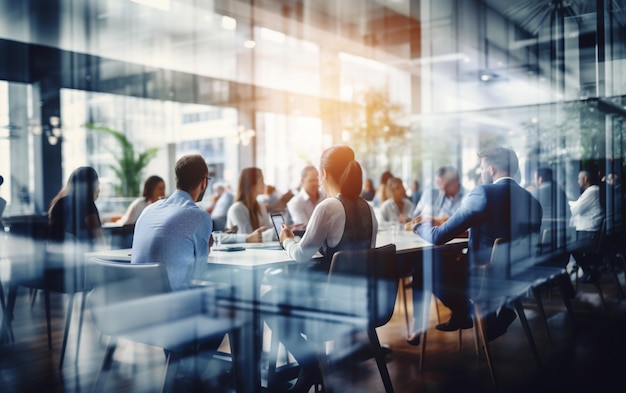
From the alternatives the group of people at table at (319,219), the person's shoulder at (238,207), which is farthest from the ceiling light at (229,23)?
the person's shoulder at (238,207)

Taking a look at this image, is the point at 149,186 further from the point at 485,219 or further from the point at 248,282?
the point at 485,219

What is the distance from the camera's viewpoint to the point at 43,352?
4.02m

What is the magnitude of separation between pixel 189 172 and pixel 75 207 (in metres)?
1.65

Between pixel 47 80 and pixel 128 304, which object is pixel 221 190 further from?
pixel 128 304

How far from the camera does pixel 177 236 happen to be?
2.62 meters

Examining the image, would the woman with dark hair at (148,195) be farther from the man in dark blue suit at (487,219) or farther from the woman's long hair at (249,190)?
the man in dark blue suit at (487,219)

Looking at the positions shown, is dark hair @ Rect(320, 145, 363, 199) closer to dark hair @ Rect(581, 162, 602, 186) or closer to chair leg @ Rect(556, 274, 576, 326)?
dark hair @ Rect(581, 162, 602, 186)

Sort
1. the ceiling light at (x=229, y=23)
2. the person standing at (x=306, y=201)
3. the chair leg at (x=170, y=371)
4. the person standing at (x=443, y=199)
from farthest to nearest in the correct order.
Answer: the ceiling light at (x=229, y=23)
the person standing at (x=443, y=199)
the person standing at (x=306, y=201)
the chair leg at (x=170, y=371)

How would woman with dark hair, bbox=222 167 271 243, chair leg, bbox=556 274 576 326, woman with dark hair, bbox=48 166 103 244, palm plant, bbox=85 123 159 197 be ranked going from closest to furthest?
1. chair leg, bbox=556 274 576 326
2. woman with dark hair, bbox=48 166 103 244
3. woman with dark hair, bbox=222 167 271 243
4. palm plant, bbox=85 123 159 197

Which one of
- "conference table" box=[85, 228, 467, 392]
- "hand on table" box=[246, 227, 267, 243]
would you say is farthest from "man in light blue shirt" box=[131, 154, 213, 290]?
"hand on table" box=[246, 227, 267, 243]

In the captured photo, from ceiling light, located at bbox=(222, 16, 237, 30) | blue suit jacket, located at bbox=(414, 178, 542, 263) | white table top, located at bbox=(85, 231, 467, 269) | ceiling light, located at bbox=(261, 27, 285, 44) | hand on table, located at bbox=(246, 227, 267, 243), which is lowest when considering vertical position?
white table top, located at bbox=(85, 231, 467, 269)

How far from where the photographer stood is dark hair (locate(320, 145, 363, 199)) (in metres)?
3.01

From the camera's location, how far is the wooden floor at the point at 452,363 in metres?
3.28

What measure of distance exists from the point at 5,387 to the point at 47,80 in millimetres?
5574
